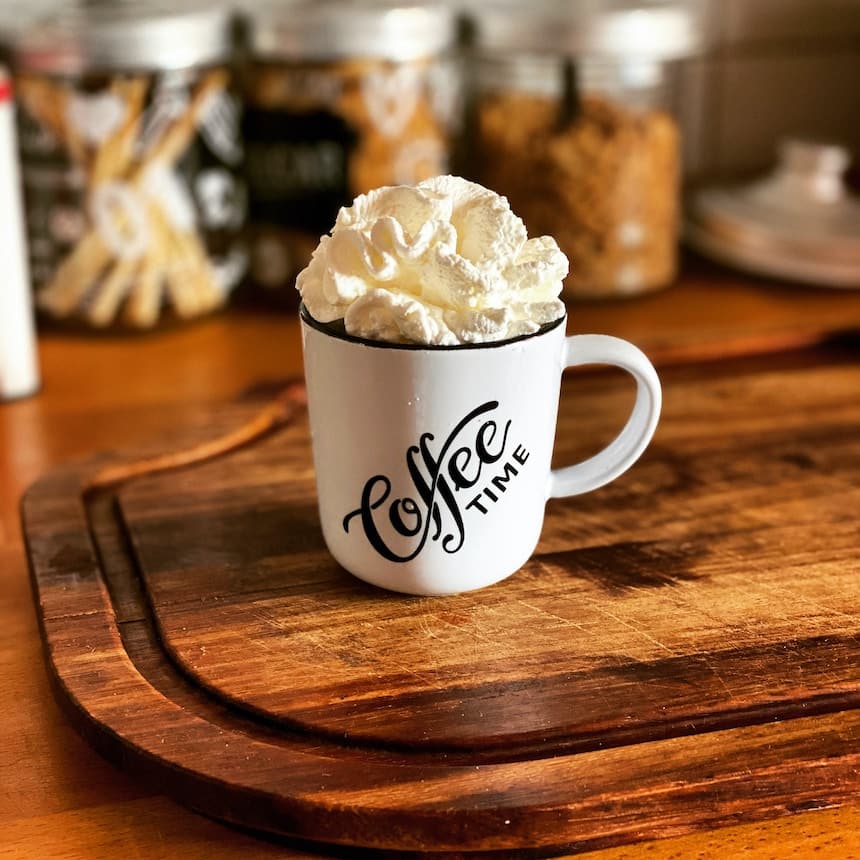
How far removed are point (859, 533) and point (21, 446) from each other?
0.54 meters

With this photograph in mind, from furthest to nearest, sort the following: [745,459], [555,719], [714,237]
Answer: [714,237] < [745,459] < [555,719]

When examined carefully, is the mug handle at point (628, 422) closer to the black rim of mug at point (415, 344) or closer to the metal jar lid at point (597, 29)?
the black rim of mug at point (415, 344)

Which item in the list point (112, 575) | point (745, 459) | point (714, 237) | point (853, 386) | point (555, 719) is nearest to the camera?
point (555, 719)

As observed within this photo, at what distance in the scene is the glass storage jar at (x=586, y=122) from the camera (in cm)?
100

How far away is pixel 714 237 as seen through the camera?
3.81ft

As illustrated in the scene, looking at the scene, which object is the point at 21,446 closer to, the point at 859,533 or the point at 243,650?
the point at 243,650

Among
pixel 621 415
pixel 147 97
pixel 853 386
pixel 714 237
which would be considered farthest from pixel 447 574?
pixel 714 237

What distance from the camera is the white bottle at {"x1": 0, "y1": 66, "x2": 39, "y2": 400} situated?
0.84 m

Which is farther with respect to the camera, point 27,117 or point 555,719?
point 27,117

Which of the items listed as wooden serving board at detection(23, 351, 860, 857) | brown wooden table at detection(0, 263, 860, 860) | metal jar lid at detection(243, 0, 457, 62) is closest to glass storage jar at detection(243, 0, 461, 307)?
metal jar lid at detection(243, 0, 457, 62)

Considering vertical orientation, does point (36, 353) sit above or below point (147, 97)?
below

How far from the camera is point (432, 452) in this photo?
1.78 feet

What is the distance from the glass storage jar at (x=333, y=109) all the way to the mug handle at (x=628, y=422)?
0.46 m

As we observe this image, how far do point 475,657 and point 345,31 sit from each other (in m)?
0.60
